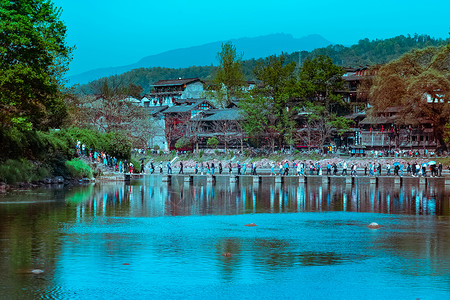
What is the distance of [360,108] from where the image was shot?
103 metres

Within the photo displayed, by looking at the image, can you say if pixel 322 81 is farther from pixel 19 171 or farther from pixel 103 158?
pixel 19 171

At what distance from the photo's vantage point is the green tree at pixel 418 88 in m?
81.0

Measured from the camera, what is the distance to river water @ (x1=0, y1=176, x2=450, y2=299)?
19.0 metres

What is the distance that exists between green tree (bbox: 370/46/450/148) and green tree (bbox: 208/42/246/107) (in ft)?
123

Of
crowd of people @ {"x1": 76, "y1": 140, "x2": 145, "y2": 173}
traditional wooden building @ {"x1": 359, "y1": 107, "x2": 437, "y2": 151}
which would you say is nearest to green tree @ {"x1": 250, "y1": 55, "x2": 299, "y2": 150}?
traditional wooden building @ {"x1": 359, "y1": 107, "x2": 437, "y2": 151}

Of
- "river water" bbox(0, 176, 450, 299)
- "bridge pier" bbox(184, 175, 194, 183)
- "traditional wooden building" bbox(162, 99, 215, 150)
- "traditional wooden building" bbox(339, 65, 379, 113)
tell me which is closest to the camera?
"river water" bbox(0, 176, 450, 299)

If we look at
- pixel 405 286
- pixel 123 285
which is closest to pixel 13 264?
pixel 123 285

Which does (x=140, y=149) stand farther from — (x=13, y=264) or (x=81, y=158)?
(x=13, y=264)

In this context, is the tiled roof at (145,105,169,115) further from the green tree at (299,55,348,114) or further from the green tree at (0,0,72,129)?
the green tree at (0,0,72,129)

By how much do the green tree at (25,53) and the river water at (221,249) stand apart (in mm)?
6177

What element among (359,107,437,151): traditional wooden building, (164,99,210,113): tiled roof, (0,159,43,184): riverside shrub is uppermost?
(164,99,210,113): tiled roof

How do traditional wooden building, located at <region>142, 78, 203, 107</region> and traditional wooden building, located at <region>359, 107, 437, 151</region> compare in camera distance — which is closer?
traditional wooden building, located at <region>359, 107, 437, 151</region>

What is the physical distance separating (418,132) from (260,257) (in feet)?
240

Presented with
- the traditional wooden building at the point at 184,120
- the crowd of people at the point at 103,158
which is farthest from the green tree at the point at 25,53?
the traditional wooden building at the point at 184,120
